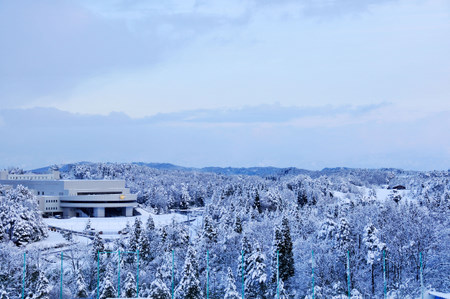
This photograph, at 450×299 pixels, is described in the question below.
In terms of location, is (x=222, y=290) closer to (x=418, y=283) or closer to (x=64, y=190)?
(x=418, y=283)

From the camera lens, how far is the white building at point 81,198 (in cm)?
5356

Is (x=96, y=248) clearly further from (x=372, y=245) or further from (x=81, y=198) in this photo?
(x=81, y=198)

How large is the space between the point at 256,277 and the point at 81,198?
37.2 m

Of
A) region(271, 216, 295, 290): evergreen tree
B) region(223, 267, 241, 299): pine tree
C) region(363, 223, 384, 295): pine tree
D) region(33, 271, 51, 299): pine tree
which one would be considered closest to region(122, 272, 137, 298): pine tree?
region(33, 271, 51, 299): pine tree

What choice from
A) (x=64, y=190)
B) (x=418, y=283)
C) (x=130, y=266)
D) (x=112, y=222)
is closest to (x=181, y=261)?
(x=130, y=266)

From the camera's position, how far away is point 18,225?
3362cm

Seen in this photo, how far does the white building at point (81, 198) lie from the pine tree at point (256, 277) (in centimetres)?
3648

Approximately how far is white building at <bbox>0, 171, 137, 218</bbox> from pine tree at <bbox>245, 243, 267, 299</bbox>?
36482 millimetres

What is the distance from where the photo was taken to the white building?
53562 millimetres

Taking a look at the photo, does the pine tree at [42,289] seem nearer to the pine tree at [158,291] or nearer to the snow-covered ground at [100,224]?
the pine tree at [158,291]

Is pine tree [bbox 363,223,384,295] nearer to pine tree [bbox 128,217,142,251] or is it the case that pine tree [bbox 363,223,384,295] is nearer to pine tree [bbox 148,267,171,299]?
pine tree [bbox 148,267,171,299]

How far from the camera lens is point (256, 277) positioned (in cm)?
2105

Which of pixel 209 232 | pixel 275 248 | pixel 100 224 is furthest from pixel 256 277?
pixel 100 224

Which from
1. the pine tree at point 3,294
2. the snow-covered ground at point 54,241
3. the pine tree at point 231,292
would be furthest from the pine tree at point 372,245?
the snow-covered ground at point 54,241
